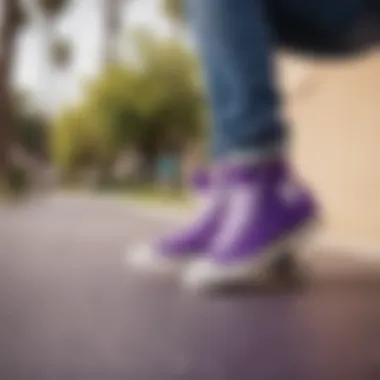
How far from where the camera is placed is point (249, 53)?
0.50 metres

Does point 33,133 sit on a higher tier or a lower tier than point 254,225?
higher

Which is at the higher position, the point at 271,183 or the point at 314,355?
the point at 271,183

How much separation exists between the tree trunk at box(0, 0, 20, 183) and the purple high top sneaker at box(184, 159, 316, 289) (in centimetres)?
16

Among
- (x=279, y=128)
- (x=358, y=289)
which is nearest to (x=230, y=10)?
(x=279, y=128)

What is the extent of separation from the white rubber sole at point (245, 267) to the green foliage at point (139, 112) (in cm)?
10

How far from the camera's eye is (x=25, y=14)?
21.9 inches

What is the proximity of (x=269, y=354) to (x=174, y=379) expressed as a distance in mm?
58

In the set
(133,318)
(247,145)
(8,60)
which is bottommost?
(133,318)

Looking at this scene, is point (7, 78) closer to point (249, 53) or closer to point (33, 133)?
point (33, 133)

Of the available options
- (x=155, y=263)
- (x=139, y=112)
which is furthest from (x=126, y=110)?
(x=155, y=263)

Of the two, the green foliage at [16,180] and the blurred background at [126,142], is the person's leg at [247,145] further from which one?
the green foliage at [16,180]

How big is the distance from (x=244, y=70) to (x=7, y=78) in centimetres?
18

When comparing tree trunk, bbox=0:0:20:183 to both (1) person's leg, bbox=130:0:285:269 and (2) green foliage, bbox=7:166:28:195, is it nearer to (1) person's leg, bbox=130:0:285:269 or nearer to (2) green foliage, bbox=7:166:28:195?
(2) green foliage, bbox=7:166:28:195

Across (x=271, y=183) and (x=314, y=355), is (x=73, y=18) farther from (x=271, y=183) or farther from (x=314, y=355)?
(x=314, y=355)
